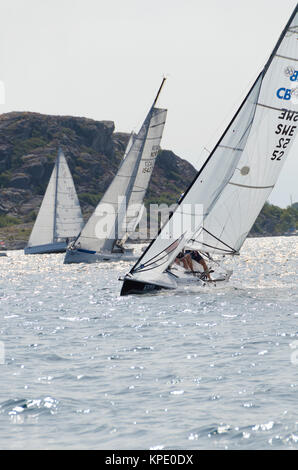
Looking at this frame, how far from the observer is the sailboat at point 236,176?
26719mm

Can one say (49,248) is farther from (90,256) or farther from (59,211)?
(90,256)

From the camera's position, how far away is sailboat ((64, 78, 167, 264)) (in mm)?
54281

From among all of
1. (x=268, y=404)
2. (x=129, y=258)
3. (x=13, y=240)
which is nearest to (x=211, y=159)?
(x=268, y=404)

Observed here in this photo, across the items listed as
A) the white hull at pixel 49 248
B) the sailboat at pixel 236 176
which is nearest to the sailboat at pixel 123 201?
the white hull at pixel 49 248

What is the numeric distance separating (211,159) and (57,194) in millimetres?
53632

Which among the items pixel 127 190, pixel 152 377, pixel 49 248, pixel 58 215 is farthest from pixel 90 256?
pixel 152 377

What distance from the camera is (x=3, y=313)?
23.9 metres

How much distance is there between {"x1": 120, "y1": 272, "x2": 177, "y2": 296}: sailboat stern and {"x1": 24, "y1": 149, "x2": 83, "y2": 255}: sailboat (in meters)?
52.9

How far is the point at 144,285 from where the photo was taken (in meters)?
26.8

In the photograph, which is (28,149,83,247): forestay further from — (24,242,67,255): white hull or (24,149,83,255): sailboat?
(24,242,67,255): white hull

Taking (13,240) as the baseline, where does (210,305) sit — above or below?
above

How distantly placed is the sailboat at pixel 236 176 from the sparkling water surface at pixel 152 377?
3.35 metres

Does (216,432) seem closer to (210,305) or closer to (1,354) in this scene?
(1,354)

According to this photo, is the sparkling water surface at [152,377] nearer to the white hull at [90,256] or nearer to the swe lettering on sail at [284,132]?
the swe lettering on sail at [284,132]
